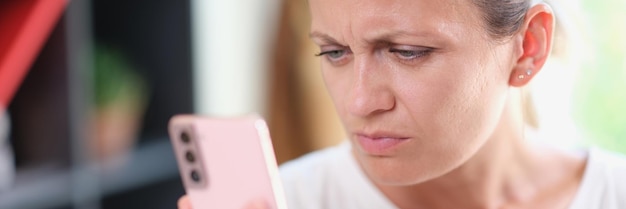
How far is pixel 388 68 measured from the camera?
0.87m

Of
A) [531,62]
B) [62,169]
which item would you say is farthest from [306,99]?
[531,62]

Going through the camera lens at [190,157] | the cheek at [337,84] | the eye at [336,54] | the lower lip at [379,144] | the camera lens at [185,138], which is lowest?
the lower lip at [379,144]

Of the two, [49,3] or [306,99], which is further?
[306,99]

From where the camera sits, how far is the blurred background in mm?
1426

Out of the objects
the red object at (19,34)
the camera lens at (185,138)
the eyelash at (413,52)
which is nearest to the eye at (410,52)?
the eyelash at (413,52)

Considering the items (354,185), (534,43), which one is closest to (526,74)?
(534,43)

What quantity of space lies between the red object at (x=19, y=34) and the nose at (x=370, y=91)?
759mm

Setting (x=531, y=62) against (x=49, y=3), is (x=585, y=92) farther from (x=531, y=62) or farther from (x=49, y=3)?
(x=49, y=3)

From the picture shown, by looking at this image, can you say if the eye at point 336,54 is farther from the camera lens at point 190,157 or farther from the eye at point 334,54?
the camera lens at point 190,157

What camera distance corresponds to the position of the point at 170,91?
1.98 metres

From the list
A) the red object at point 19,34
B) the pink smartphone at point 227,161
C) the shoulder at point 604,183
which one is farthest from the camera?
the red object at point 19,34

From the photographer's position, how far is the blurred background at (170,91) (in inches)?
56.1

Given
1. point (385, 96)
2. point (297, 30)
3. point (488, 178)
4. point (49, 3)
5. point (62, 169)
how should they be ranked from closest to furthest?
1. point (385, 96)
2. point (488, 178)
3. point (49, 3)
4. point (62, 169)
5. point (297, 30)

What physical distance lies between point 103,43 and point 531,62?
45.3 inches
